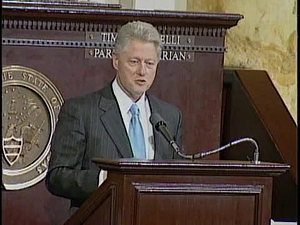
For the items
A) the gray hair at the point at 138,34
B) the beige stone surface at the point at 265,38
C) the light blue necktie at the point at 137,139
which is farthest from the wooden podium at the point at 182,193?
the beige stone surface at the point at 265,38

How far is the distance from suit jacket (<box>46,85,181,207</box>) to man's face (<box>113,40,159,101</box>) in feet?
0.40

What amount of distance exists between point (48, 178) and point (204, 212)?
46.0 inches

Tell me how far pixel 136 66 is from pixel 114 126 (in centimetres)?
32

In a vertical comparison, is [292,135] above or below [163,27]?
below

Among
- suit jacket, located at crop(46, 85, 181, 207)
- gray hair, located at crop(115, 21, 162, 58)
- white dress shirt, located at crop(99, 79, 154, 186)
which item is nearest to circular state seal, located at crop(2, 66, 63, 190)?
suit jacket, located at crop(46, 85, 181, 207)

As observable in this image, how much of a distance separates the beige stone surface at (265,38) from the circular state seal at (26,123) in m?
1.91

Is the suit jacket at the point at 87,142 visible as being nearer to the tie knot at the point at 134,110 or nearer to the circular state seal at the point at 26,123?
the tie knot at the point at 134,110

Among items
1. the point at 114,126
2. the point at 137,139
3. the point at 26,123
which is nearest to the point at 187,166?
the point at 137,139

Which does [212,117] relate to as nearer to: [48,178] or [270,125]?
[270,125]

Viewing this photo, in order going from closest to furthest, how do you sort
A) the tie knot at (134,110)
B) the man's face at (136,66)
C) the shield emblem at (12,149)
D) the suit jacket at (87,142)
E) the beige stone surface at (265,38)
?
the suit jacket at (87,142)
the man's face at (136,66)
the tie knot at (134,110)
the shield emblem at (12,149)
the beige stone surface at (265,38)

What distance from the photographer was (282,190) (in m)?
5.65

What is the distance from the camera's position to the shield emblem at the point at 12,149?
4828 mm

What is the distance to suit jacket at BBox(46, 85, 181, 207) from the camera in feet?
13.7

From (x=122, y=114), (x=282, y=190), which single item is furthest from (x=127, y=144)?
(x=282, y=190)
